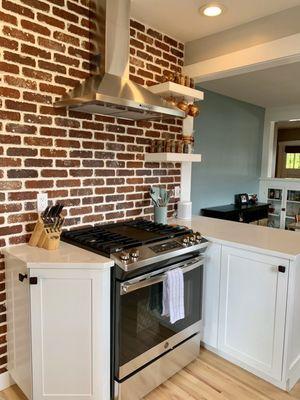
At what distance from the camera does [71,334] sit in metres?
1.65

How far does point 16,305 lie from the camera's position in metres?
1.76

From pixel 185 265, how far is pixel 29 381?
3.66 feet

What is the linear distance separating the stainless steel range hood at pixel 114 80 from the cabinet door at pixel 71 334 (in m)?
1.00

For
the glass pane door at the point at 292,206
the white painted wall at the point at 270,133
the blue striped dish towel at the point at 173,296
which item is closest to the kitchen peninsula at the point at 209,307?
the blue striped dish towel at the point at 173,296

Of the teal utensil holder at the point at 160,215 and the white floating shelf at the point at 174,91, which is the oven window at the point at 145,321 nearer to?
the teal utensil holder at the point at 160,215

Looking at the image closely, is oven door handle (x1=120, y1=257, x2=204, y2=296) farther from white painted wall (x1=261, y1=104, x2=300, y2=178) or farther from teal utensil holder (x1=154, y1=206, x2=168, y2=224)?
white painted wall (x1=261, y1=104, x2=300, y2=178)

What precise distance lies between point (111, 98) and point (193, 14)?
1.11 meters

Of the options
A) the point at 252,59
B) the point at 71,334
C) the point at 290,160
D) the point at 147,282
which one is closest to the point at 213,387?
the point at 147,282

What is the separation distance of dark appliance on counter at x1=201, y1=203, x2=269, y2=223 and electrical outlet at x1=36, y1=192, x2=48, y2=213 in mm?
2789

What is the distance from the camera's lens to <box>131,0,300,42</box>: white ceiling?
2.11 meters

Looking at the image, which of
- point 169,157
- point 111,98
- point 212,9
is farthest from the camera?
point 169,157

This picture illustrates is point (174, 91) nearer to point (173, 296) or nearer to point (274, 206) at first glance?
point (173, 296)

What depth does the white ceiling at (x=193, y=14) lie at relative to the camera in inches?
83.0

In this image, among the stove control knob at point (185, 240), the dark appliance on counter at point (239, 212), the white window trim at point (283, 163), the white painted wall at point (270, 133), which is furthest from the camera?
the white window trim at point (283, 163)
